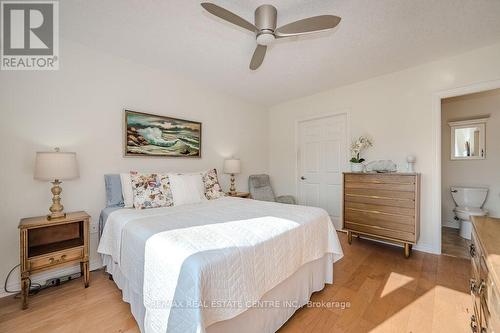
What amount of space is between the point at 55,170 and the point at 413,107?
13.8 ft

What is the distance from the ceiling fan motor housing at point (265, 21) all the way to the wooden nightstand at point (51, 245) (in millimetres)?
2304

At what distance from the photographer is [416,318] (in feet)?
5.24

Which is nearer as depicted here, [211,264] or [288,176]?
[211,264]

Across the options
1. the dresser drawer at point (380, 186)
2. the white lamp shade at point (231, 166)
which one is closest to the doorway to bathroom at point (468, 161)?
the dresser drawer at point (380, 186)

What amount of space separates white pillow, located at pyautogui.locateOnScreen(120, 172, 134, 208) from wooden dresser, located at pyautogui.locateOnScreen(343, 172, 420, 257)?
2829 millimetres

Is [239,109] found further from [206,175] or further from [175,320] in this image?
[175,320]

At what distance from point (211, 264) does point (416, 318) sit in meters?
1.72

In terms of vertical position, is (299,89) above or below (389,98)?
above

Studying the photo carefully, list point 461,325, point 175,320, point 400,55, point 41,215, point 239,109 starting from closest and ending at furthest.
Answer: point 175,320
point 461,325
point 41,215
point 400,55
point 239,109

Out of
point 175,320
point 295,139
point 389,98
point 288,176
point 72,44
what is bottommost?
point 175,320

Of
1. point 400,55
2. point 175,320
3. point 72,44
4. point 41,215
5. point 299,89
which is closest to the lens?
point 175,320

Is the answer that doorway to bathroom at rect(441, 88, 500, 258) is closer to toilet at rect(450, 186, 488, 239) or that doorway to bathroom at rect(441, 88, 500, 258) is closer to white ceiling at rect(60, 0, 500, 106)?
toilet at rect(450, 186, 488, 239)

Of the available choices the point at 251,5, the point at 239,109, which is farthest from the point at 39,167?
the point at 239,109

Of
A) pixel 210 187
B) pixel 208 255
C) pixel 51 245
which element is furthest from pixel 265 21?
pixel 51 245
